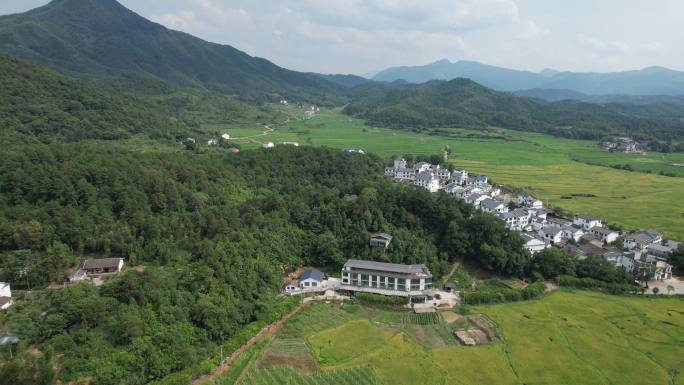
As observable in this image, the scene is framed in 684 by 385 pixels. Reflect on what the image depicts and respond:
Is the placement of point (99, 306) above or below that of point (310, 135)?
below

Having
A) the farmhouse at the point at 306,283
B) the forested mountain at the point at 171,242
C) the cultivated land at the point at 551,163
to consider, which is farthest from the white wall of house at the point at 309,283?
the cultivated land at the point at 551,163

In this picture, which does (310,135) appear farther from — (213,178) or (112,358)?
(112,358)

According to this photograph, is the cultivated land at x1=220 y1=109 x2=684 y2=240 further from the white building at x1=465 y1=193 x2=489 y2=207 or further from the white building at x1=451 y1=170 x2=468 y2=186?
the white building at x1=465 y1=193 x2=489 y2=207

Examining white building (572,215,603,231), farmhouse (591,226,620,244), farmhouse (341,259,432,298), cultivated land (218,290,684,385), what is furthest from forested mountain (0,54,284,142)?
farmhouse (591,226,620,244)

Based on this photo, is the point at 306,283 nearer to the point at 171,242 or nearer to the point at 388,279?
the point at 388,279

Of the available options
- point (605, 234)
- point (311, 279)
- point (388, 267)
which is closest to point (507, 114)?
point (605, 234)

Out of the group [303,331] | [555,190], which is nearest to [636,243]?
[555,190]

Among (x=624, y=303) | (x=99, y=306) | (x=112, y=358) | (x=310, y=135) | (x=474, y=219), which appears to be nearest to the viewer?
(x=112, y=358)
